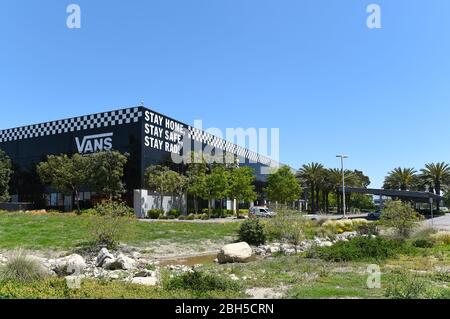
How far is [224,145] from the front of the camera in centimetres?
7225

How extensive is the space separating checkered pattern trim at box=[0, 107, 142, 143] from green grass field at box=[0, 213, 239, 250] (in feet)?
79.2

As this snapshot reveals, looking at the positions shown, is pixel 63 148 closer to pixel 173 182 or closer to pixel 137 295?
pixel 173 182

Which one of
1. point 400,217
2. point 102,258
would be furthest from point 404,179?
point 102,258

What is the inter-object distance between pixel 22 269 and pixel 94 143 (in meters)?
44.7

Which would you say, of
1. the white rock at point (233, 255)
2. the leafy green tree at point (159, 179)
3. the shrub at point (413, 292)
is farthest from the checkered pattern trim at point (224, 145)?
the shrub at point (413, 292)

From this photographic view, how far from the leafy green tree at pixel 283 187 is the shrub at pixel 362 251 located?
45.1 m

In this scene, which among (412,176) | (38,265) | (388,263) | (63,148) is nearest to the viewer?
(38,265)

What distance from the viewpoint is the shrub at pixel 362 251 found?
16.5 meters

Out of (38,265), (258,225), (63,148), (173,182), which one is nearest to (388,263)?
(258,225)

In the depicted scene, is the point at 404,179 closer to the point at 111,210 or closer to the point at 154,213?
the point at 154,213

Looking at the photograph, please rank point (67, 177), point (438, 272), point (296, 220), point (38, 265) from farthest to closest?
point (67, 177)
point (296, 220)
point (438, 272)
point (38, 265)

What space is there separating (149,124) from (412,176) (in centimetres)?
4843

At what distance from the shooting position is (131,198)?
49.8 m

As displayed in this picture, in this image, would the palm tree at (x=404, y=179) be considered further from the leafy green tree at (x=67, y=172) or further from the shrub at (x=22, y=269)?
the shrub at (x=22, y=269)
